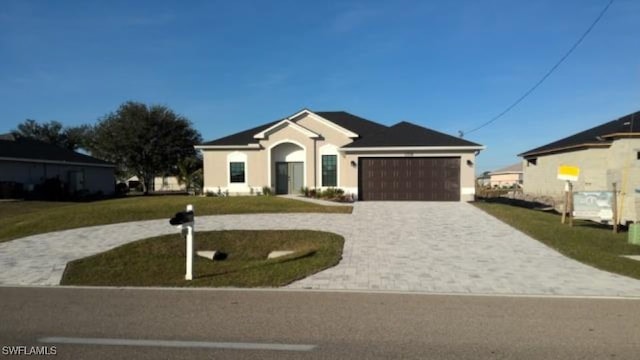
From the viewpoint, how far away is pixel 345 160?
29797mm

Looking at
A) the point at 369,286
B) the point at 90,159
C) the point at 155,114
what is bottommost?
the point at 369,286

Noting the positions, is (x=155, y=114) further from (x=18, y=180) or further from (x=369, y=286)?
(x=369, y=286)

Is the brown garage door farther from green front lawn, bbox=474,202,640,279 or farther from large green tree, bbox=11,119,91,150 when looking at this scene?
large green tree, bbox=11,119,91,150

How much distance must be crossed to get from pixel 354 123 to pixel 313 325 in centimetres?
2897

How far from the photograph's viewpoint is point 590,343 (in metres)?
6.02

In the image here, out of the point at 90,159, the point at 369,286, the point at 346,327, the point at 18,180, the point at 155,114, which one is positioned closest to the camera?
the point at 346,327

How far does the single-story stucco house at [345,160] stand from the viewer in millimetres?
28047

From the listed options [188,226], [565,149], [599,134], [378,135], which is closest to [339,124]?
[378,135]

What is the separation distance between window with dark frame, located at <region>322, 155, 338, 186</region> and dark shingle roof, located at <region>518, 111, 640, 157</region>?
14.2 metres

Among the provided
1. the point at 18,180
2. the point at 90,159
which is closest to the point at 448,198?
the point at 18,180

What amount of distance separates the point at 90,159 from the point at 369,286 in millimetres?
41626

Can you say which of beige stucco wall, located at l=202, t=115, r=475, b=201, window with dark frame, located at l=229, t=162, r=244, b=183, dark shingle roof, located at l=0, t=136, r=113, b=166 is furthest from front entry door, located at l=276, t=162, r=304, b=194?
dark shingle roof, located at l=0, t=136, r=113, b=166

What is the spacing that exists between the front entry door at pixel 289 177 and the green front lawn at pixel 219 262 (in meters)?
15.3

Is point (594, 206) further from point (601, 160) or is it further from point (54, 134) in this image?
point (54, 134)
